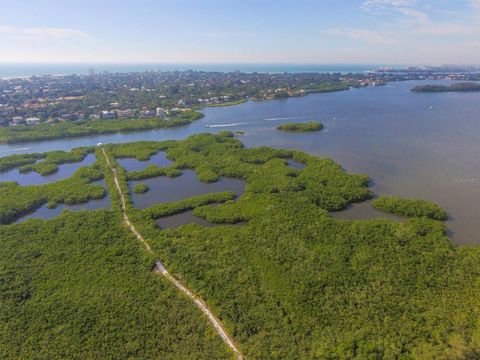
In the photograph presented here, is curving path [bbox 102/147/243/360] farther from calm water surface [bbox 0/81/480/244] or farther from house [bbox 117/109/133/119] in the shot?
house [bbox 117/109/133/119]

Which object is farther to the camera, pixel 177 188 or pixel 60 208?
pixel 177 188

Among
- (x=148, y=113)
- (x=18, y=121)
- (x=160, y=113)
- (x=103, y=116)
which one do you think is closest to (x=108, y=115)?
(x=103, y=116)

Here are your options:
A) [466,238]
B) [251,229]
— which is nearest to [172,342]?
[251,229]

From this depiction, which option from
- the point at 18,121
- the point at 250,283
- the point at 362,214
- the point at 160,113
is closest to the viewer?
the point at 250,283

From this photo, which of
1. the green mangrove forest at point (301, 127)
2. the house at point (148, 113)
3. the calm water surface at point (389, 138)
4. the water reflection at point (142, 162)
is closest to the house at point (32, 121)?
the calm water surface at point (389, 138)

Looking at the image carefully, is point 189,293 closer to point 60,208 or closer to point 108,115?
point 60,208

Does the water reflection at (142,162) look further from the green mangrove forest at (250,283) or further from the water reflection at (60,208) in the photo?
the green mangrove forest at (250,283)
